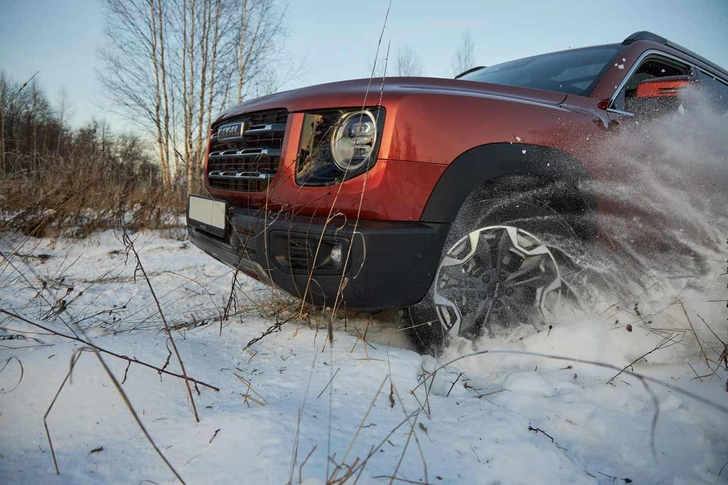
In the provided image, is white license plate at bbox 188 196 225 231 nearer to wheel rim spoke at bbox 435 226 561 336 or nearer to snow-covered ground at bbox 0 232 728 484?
snow-covered ground at bbox 0 232 728 484

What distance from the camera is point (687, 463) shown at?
1.13 m

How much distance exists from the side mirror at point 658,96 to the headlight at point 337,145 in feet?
5.10

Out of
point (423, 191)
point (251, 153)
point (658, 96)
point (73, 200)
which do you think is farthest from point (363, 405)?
point (73, 200)

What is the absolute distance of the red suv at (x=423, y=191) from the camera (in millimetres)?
1493

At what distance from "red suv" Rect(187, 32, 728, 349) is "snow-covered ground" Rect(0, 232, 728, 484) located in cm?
26

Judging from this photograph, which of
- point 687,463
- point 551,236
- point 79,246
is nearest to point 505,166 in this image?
point 551,236

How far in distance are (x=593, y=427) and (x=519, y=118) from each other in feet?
4.04

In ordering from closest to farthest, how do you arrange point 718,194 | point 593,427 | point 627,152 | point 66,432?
point 66,432 < point 593,427 < point 627,152 < point 718,194

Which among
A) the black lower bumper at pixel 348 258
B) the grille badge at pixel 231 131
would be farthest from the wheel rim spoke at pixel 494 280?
the grille badge at pixel 231 131

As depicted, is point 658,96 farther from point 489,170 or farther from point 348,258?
point 348,258

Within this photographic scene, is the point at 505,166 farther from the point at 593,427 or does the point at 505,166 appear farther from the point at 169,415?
the point at 169,415

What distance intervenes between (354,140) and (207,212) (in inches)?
39.8

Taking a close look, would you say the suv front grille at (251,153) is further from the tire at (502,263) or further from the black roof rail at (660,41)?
the black roof rail at (660,41)

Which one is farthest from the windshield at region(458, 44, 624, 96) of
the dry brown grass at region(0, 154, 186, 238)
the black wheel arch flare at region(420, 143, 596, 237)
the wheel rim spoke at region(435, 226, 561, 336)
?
the dry brown grass at region(0, 154, 186, 238)
